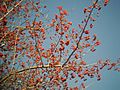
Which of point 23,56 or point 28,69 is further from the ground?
point 23,56

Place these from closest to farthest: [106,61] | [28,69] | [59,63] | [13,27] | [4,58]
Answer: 1. [59,63]
2. [28,69]
3. [106,61]
4. [13,27]
5. [4,58]

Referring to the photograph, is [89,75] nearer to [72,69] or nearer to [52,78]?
[72,69]

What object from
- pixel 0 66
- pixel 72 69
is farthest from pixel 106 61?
pixel 0 66

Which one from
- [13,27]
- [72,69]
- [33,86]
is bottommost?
[33,86]

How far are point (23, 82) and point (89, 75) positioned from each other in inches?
131

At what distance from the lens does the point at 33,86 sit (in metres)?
7.35

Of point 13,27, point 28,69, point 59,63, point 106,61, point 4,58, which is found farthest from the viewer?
point 4,58

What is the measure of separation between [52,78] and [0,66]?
140 inches

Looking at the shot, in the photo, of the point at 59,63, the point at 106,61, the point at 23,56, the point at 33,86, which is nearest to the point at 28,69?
the point at 33,86

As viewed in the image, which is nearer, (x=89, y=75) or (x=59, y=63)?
(x=59, y=63)

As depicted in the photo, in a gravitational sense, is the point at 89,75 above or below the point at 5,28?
below

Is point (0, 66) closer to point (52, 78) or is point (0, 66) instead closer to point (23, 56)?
point (23, 56)

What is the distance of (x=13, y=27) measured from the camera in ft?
28.8

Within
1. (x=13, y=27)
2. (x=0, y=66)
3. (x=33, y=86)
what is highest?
(x=13, y=27)
